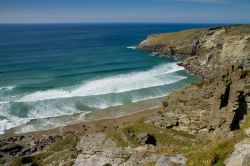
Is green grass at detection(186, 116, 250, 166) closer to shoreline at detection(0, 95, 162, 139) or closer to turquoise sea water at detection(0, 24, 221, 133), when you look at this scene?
shoreline at detection(0, 95, 162, 139)

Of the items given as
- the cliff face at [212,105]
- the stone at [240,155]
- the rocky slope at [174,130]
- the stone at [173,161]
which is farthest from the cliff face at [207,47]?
the stone at [240,155]

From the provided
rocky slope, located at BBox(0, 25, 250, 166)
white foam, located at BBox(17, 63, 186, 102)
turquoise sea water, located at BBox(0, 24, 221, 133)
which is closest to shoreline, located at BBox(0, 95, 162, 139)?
turquoise sea water, located at BBox(0, 24, 221, 133)

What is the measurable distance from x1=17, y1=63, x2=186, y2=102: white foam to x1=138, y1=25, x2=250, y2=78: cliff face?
1122 cm

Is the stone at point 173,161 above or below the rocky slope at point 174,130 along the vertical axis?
above

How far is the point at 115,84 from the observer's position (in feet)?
225

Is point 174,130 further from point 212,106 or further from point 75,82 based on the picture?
point 75,82

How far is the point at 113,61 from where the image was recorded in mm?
96562

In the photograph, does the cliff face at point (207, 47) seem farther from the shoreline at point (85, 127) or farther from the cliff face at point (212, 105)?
the cliff face at point (212, 105)

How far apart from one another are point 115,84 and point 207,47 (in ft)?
154

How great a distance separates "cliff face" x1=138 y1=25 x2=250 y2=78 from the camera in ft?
278

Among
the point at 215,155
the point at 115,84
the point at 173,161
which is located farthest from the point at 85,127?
the point at 215,155

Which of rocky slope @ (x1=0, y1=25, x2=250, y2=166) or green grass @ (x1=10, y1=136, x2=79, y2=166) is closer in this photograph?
rocky slope @ (x1=0, y1=25, x2=250, y2=166)

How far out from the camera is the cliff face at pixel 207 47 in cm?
8475

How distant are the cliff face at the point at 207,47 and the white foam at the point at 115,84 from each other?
442 inches
